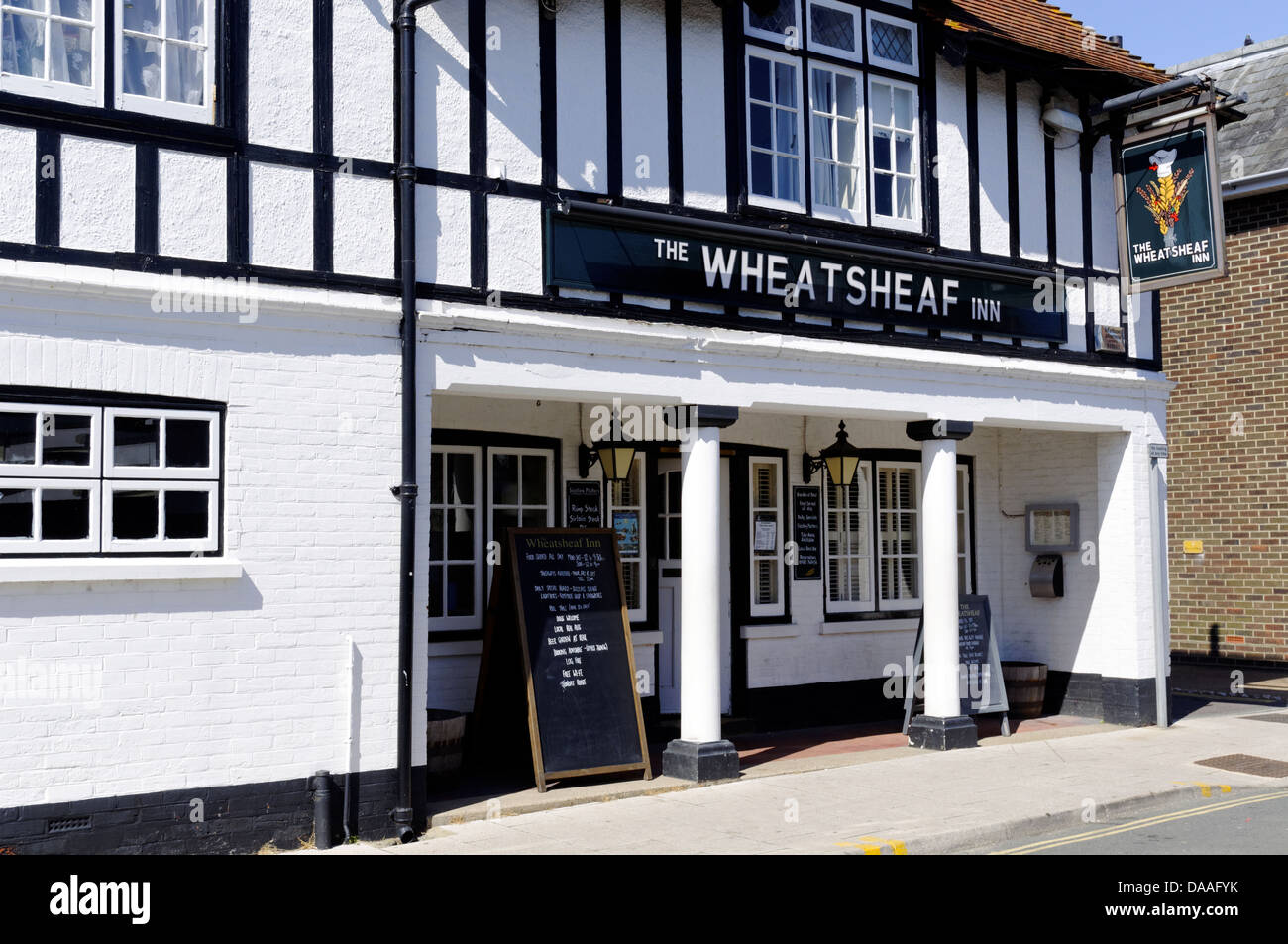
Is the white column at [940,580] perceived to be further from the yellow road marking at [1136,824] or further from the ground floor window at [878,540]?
the yellow road marking at [1136,824]

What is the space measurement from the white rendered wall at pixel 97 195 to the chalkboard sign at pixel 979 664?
820 centimetres

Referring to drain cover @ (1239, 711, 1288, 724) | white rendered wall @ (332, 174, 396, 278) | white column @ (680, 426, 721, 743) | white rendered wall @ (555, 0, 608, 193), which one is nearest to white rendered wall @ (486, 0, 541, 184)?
white rendered wall @ (555, 0, 608, 193)

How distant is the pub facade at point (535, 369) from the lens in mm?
7312

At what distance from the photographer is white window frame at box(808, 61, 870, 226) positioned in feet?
35.6

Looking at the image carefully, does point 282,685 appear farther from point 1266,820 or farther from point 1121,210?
point 1121,210

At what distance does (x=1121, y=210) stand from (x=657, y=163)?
529 cm

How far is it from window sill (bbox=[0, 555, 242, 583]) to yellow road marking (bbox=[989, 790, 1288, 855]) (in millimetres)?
5156

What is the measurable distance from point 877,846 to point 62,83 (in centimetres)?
664

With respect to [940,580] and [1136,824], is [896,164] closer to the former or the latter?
[940,580]

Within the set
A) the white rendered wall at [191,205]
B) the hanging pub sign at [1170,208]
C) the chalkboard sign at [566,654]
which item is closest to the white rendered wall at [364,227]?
the white rendered wall at [191,205]

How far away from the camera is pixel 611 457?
11.1 meters

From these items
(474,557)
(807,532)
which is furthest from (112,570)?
(807,532)

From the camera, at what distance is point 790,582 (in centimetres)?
1275

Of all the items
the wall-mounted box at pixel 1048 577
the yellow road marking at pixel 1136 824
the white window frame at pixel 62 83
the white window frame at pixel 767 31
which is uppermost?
the white window frame at pixel 767 31
